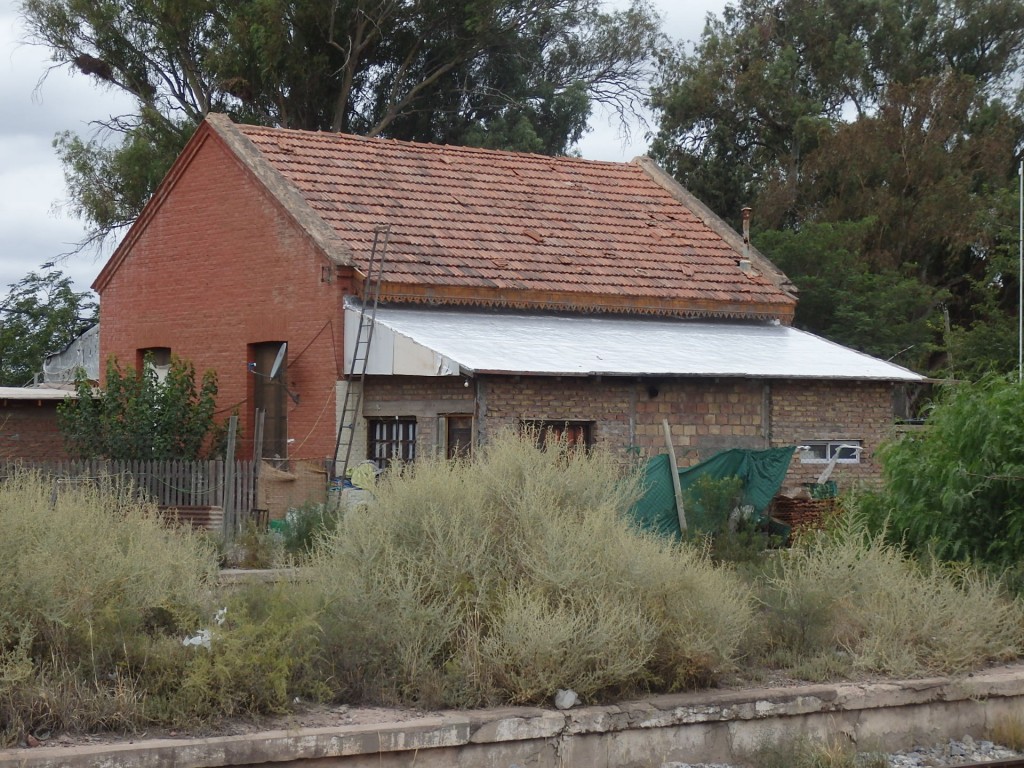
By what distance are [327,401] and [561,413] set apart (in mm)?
3911

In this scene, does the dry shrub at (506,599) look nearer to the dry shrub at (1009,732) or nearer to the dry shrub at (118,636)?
the dry shrub at (118,636)

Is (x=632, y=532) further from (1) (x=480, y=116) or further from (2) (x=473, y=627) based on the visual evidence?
(1) (x=480, y=116)

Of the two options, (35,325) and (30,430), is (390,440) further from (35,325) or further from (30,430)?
(35,325)

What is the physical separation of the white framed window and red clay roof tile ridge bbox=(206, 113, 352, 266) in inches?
299

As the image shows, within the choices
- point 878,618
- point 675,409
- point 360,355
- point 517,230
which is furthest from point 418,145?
point 878,618

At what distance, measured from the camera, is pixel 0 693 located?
26.3ft

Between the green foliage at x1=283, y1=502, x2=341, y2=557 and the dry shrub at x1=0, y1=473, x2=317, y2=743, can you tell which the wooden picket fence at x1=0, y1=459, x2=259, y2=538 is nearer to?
the green foliage at x1=283, y1=502, x2=341, y2=557

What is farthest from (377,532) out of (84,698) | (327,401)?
(327,401)

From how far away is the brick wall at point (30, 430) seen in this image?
82.6ft

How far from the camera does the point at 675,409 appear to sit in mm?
20281

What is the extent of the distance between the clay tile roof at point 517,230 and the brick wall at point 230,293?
31.2 inches

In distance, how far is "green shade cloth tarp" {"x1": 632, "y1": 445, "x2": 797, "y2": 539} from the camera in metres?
17.2

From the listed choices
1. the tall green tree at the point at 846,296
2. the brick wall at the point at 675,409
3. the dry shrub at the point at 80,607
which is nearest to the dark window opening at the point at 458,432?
the brick wall at the point at 675,409

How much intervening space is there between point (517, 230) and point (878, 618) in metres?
14.2
